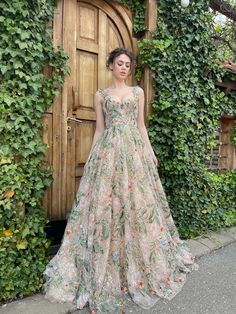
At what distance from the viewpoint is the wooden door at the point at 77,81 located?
2.90m

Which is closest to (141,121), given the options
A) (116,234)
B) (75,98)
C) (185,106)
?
(75,98)

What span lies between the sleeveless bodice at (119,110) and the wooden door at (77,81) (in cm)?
51

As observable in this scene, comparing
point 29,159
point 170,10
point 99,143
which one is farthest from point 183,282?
point 170,10

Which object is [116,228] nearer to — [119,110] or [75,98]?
[119,110]

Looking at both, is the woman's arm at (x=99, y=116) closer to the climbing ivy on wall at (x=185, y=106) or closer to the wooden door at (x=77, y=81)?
the wooden door at (x=77, y=81)

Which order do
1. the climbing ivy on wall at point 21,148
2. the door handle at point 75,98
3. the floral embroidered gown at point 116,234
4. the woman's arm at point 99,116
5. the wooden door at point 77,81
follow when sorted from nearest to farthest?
the climbing ivy on wall at point 21,148 → the floral embroidered gown at point 116,234 → the woman's arm at point 99,116 → the wooden door at point 77,81 → the door handle at point 75,98

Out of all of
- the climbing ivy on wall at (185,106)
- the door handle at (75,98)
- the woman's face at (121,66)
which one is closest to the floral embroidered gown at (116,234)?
the woman's face at (121,66)

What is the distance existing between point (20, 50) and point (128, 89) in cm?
92

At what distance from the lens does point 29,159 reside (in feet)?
7.77

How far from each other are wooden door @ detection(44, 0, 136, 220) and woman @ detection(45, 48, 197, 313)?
1.47ft

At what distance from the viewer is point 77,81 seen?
308 centimetres

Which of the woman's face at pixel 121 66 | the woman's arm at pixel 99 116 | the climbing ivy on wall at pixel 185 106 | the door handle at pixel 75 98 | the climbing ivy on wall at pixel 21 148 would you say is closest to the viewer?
the climbing ivy on wall at pixel 21 148

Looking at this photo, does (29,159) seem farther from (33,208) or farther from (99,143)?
(99,143)

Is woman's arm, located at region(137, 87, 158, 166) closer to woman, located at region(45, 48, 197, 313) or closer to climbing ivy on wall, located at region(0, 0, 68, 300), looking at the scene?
woman, located at region(45, 48, 197, 313)
